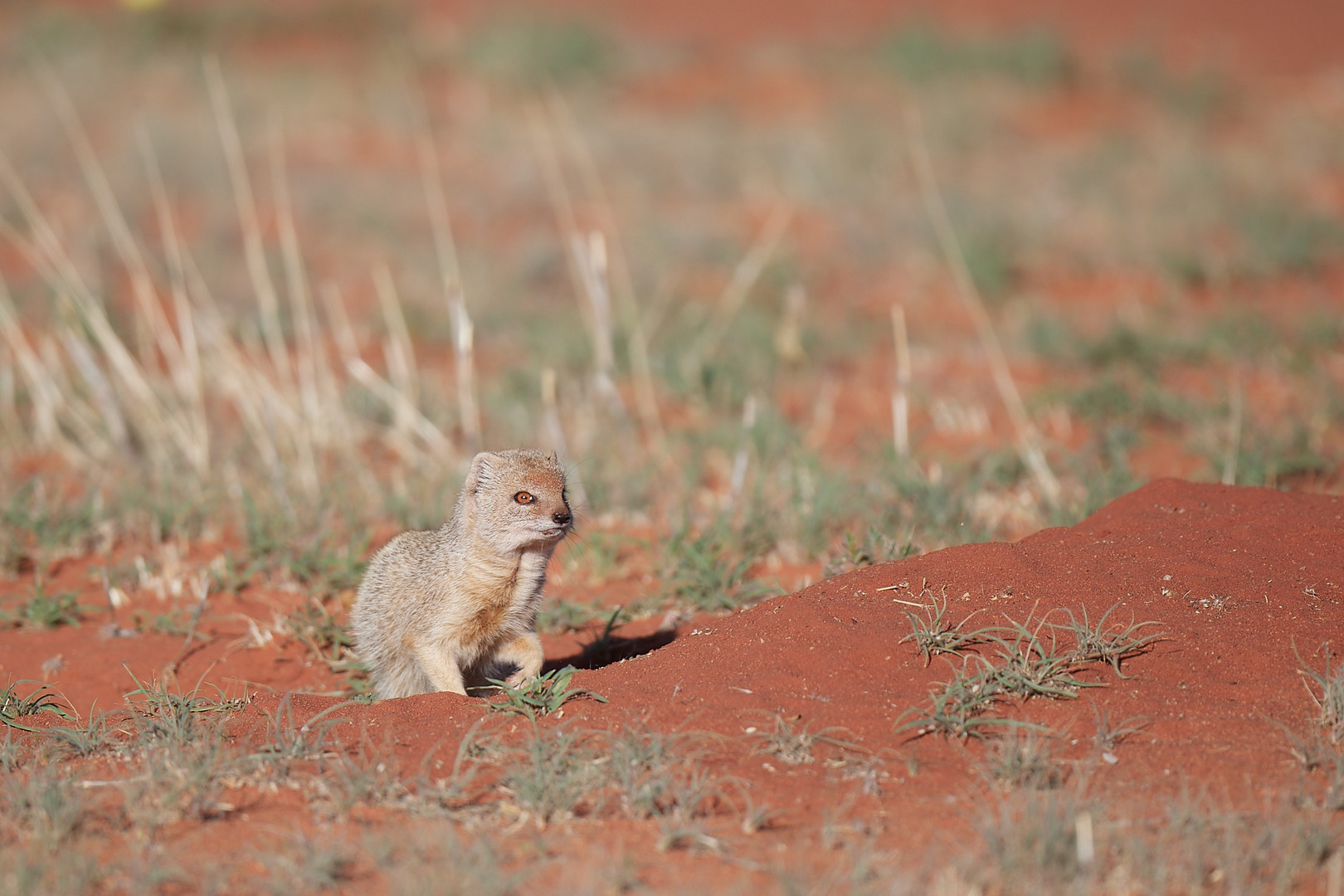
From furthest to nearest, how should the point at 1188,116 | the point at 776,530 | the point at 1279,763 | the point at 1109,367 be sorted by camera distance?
the point at 1188,116, the point at 1109,367, the point at 776,530, the point at 1279,763

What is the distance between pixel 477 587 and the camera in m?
4.15

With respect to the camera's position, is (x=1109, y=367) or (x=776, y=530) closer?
(x=776, y=530)

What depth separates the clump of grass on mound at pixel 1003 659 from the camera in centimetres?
349

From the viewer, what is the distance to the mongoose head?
4008 millimetres

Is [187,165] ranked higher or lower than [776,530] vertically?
higher

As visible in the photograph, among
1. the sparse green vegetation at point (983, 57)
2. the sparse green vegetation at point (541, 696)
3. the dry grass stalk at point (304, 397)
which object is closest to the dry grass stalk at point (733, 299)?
the dry grass stalk at point (304, 397)

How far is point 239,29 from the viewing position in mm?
20984

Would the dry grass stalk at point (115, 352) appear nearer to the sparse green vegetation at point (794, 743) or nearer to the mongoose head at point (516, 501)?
the mongoose head at point (516, 501)

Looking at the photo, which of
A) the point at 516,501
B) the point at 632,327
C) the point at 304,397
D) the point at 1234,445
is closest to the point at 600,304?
the point at 632,327

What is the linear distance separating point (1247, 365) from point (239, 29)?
18.2 metres

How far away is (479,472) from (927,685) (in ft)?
5.52

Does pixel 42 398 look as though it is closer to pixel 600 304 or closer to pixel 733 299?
pixel 600 304

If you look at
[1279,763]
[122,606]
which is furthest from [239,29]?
[1279,763]

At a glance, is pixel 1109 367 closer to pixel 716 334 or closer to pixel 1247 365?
pixel 1247 365
